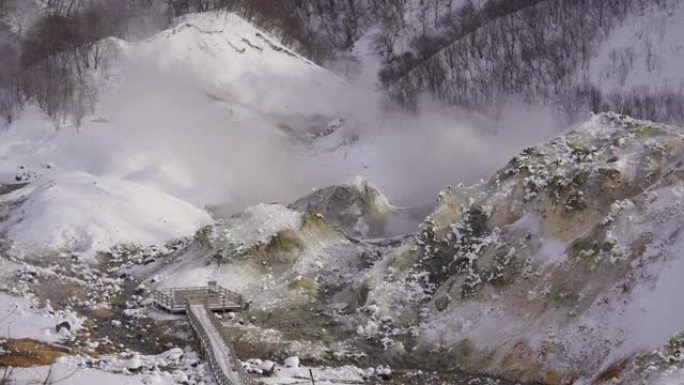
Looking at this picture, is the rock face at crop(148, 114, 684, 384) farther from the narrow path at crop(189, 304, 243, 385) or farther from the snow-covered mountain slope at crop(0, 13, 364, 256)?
the snow-covered mountain slope at crop(0, 13, 364, 256)

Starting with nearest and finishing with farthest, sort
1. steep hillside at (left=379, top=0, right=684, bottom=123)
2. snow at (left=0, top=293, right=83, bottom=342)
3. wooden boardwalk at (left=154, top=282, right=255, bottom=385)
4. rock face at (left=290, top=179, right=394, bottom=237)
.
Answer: wooden boardwalk at (left=154, top=282, right=255, bottom=385), snow at (left=0, top=293, right=83, bottom=342), rock face at (left=290, top=179, right=394, bottom=237), steep hillside at (left=379, top=0, right=684, bottom=123)

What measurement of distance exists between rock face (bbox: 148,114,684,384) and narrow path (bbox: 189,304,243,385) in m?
1.96

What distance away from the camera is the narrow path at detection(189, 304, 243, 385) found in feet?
88.5

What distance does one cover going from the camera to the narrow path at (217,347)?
26969mm

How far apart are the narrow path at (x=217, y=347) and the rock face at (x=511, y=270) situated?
1962mm

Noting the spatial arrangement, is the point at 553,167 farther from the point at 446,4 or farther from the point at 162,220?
the point at 446,4

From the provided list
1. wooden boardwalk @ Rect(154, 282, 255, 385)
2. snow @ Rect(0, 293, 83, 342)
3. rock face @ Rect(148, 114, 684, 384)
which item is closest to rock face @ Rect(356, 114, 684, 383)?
rock face @ Rect(148, 114, 684, 384)

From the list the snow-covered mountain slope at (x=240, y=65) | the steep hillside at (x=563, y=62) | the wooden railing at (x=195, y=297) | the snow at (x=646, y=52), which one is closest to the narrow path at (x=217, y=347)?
the wooden railing at (x=195, y=297)

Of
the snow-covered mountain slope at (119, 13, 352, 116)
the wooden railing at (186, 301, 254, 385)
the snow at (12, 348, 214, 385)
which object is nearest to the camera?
the snow at (12, 348, 214, 385)

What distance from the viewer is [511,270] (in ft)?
109

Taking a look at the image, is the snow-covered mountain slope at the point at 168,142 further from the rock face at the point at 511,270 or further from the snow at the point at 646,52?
the snow at the point at 646,52

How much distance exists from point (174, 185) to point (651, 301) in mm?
38815

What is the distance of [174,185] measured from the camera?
197 feet

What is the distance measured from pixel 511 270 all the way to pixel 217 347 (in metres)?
11.4
